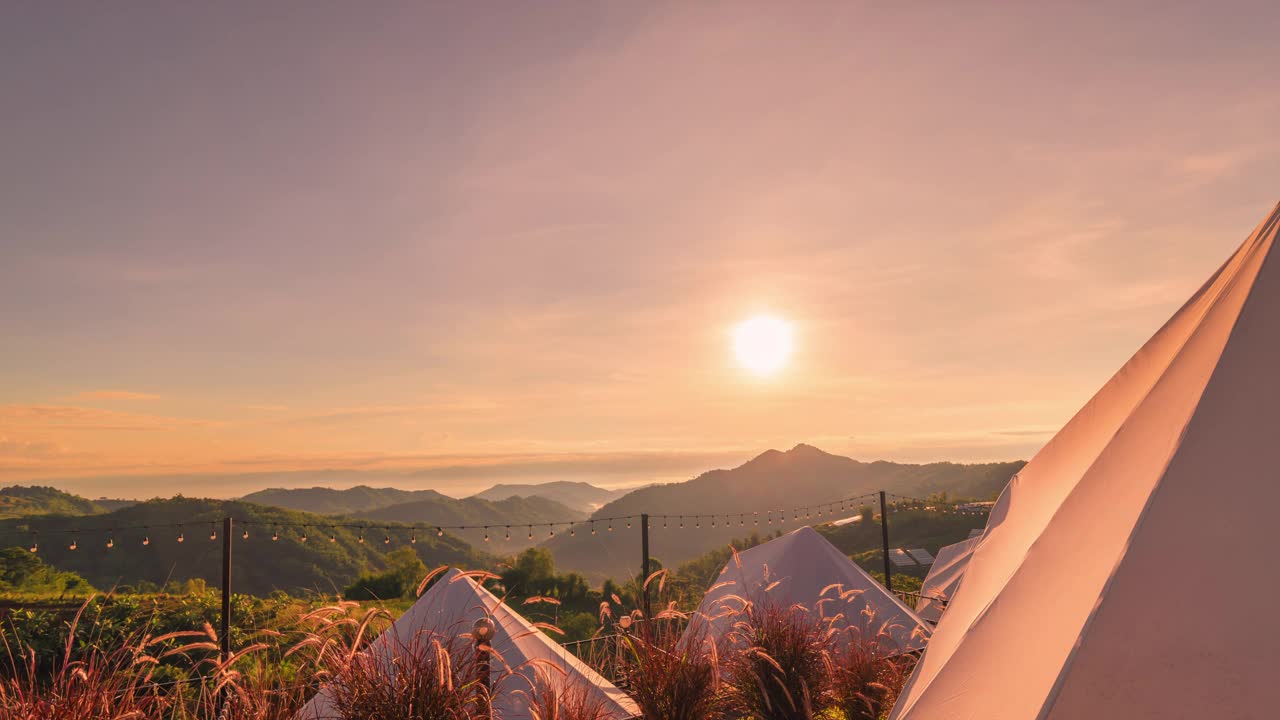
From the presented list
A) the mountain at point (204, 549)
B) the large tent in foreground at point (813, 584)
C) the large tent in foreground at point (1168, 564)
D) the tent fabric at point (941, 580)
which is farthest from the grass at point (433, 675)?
the mountain at point (204, 549)

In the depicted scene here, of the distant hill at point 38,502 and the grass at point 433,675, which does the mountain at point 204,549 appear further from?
the grass at point 433,675

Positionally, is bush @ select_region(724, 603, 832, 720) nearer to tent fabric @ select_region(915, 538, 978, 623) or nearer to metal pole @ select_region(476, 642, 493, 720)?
metal pole @ select_region(476, 642, 493, 720)

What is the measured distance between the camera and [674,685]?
522 cm

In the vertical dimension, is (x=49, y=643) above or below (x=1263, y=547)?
A: below

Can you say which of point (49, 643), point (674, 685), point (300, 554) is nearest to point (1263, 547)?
point (674, 685)

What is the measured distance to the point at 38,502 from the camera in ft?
300

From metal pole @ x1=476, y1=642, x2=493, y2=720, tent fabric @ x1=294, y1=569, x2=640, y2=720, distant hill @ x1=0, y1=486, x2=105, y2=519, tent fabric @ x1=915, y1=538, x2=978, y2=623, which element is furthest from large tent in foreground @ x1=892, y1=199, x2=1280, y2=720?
distant hill @ x1=0, y1=486, x2=105, y2=519

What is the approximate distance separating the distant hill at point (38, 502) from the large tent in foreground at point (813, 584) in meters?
92.1

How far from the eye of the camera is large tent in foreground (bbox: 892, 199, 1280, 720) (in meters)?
2.01

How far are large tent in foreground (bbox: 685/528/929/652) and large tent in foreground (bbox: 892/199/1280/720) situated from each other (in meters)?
7.75

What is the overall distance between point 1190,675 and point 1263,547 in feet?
1.47

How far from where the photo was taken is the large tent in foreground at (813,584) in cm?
1011

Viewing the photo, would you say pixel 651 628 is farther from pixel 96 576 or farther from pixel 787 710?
pixel 96 576

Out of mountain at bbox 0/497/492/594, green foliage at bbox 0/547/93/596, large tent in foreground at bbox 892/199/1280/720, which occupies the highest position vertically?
large tent in foreground at bbox 892/199/1280/720
